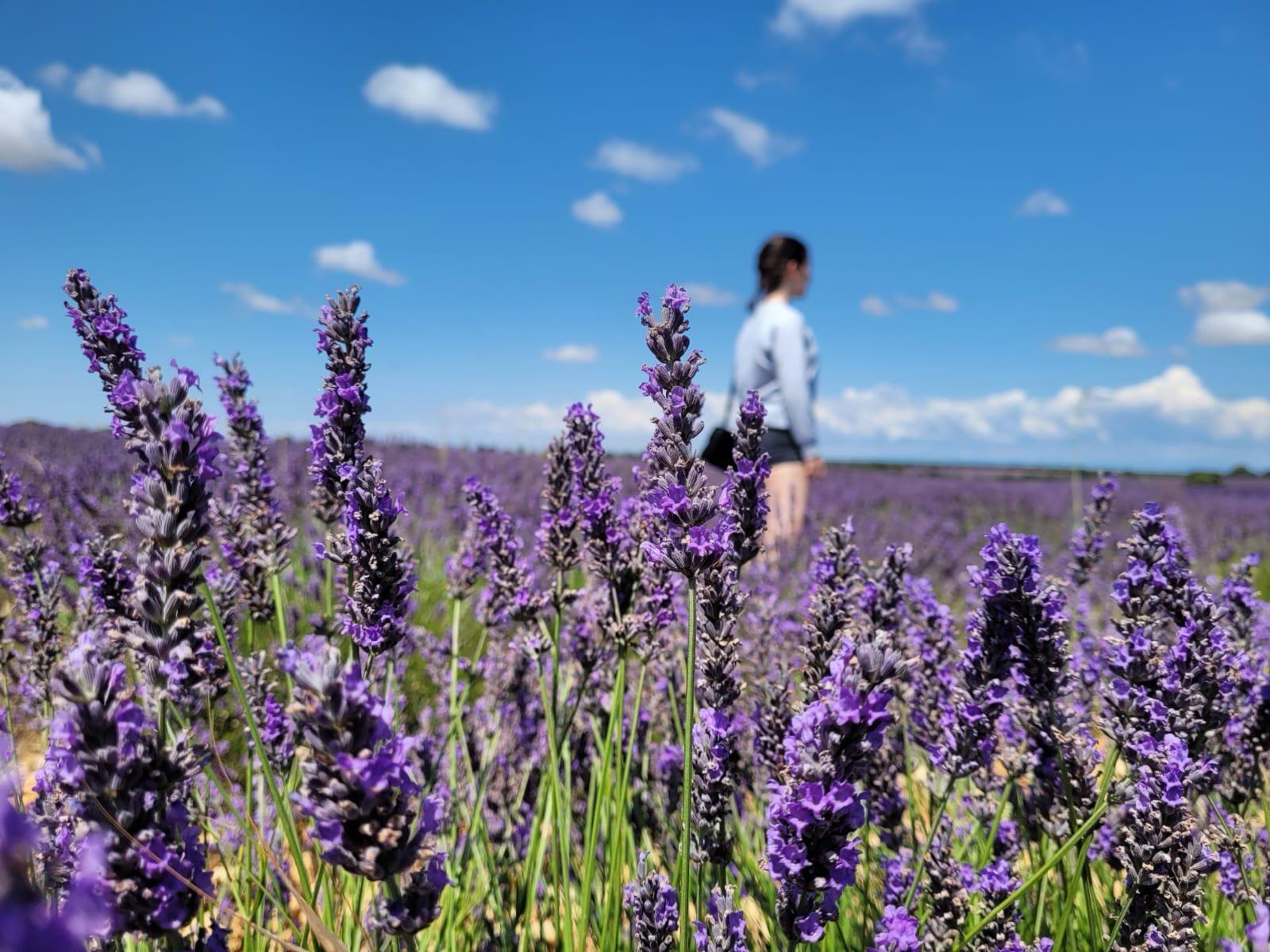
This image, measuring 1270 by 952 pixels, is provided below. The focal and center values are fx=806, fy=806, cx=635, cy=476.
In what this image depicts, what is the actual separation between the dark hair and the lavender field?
13.1ft

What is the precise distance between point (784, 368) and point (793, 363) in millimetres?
76

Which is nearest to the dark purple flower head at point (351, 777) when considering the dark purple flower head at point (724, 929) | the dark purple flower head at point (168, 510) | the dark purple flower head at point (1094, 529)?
the dark purple flower head at point (168, 510)

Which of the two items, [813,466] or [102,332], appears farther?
[813,466]

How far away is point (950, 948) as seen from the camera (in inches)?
61.0

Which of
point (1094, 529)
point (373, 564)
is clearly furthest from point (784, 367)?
point (373, 564)

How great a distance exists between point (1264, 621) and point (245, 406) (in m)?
3.71

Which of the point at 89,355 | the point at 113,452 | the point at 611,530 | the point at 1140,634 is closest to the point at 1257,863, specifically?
the point at 1140,634

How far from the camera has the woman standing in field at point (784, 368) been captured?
6082mm

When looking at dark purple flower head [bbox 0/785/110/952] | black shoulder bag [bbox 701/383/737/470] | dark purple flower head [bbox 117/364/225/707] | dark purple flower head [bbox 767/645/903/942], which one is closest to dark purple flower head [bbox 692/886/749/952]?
dark purple flower head [bbox 767/645/903/942]

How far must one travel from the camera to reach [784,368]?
6.07 meters

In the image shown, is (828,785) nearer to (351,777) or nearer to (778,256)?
(351,777)

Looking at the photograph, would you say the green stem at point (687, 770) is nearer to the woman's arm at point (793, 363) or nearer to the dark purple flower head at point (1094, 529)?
the dark purple flower head at point (1094, 529)

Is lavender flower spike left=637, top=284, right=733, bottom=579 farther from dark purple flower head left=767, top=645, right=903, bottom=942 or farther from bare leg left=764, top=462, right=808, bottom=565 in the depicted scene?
bare leg left=764, top=462, right=808, bottom=565

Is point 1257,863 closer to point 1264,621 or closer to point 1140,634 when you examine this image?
point 1140,634
